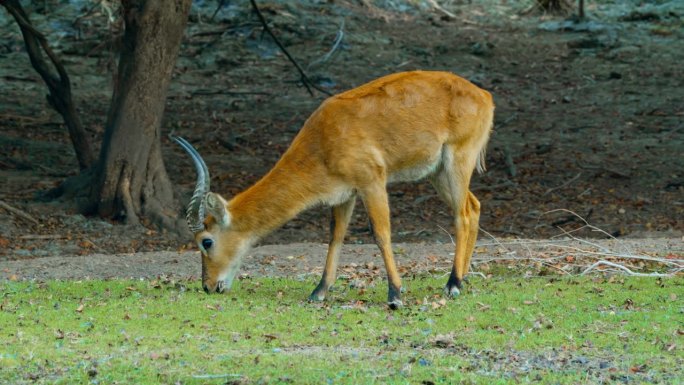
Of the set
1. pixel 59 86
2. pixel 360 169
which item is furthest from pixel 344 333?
pixel 59 86

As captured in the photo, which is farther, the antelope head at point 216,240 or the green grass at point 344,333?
the antelope head at point 216,240

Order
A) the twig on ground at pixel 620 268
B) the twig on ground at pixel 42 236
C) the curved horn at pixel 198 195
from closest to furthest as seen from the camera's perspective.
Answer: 1. the curved horn at pixel 198 195
2. the twig on ground at pixel 620 268
3. the twig on ground at pixel 42 236

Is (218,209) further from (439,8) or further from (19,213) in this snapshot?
(439,8)

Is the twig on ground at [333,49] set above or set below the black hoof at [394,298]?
below

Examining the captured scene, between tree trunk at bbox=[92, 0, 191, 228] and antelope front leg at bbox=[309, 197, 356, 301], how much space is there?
470 centimetres

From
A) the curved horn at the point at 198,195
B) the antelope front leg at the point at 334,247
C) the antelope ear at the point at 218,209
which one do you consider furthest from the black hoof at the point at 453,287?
the curved horn at the point at 198,195

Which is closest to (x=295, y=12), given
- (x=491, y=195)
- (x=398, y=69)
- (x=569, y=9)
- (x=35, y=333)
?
(x=398, y=69)

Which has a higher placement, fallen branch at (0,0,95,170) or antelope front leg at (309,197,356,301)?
antelope front leg at (309,197,356,301)

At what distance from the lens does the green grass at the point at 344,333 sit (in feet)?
22.5

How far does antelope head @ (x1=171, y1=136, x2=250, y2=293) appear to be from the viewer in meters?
9.45

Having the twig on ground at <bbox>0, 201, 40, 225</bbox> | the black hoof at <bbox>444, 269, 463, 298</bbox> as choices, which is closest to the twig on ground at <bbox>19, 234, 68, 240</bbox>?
the twig on ground at <bbox>0, 201, 40, 225</bbox>

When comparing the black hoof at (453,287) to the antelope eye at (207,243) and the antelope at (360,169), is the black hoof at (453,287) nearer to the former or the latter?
the antelope at (360,169)

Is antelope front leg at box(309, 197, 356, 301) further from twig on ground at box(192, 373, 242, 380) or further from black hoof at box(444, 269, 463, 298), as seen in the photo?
twig on ground at box(192, 373, 242, 380)

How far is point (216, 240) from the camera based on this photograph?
9.57 metres
